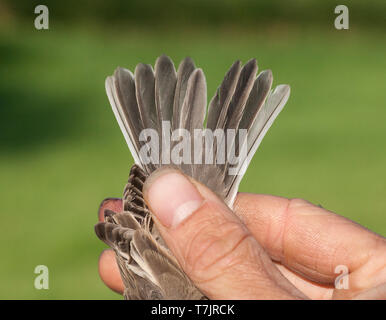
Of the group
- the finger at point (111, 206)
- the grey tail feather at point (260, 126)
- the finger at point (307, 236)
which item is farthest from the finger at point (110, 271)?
the grey tail feather at point (260, 126)

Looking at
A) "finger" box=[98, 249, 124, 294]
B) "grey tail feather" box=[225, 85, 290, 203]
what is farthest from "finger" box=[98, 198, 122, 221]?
"grey tail feather" box=[225, 85, 290, 203]

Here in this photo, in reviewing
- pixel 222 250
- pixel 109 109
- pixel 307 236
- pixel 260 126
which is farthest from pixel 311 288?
pixel 109 109

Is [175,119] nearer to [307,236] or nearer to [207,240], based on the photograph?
[207,240]

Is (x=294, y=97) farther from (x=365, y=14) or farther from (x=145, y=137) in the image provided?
(x=145, y=137)

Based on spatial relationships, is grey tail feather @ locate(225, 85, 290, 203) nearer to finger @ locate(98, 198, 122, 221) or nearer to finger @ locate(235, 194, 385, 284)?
finger @ locate(235, 194, 385, 284)

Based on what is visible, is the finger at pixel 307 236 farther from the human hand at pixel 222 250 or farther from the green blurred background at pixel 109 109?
the green blurred background at pixel 109 109

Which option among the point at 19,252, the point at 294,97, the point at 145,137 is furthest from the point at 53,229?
the point at 294,97

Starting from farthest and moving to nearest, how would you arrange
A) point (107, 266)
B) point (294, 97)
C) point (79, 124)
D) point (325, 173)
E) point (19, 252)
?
point (294, 97) → point (79, 124) → point (325, 173) → point (19, 252) → point (107, 266)
